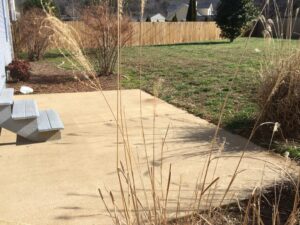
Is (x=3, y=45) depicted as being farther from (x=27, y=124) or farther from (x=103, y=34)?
(x=27, y=124)

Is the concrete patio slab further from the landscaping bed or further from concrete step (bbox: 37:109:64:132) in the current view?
the landscaping bed

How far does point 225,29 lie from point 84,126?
17.9 meters

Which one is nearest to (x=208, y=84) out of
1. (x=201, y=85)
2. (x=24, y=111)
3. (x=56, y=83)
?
(x=201, y=85)

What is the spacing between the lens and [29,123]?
170 inches

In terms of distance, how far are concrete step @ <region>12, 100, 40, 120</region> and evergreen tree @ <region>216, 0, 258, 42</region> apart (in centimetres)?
1714

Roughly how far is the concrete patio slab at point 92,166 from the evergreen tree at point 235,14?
16358 millimetres

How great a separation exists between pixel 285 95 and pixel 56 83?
6127mm

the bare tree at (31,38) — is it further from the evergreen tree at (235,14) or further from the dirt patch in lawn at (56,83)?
the evergreen tree at (235,14)

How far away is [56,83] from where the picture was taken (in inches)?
356

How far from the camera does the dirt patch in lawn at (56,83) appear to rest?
8.17m

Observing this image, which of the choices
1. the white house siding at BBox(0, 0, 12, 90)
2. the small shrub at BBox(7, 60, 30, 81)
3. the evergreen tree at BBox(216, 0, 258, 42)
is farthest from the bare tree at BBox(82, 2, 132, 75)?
the evergreen tree at BBox(216, 0, 258, 42)

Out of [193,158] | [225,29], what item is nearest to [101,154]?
[193,158]

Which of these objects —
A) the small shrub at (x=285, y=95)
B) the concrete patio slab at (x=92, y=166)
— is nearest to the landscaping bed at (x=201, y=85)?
the small shrub at (x=285, y=95)

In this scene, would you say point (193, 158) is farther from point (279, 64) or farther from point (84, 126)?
point (84, 126)
